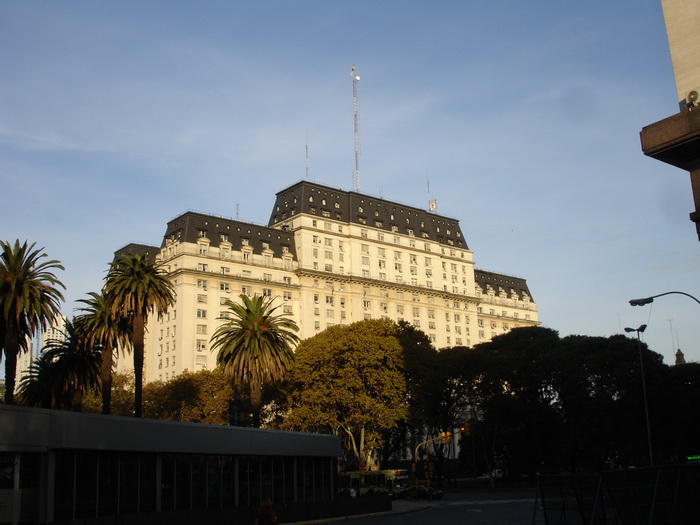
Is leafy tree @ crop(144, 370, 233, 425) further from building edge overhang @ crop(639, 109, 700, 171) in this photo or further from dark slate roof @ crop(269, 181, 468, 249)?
building edge overhang @ crop(639, 109, 700, 171)

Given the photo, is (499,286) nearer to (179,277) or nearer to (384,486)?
(179,277)

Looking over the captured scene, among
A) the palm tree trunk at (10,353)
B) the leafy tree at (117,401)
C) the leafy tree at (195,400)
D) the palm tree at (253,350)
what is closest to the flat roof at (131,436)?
the palm tree at (253,350)

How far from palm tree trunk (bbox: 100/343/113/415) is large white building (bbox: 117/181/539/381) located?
5338 centimetres

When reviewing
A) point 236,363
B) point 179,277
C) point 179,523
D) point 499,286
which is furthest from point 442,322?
point 179,523

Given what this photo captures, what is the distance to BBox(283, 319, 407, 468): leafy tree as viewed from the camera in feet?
241

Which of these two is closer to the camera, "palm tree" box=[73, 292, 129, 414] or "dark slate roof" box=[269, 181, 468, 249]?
"palm tree" box=[73, 292, 129, 414]

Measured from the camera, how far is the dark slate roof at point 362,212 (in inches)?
5133

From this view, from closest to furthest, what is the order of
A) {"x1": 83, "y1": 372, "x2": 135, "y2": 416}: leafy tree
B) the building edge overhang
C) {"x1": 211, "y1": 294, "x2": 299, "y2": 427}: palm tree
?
the building edge overhang
{"x1": 211, "y1": 294, "x2": 299, "y2": 427}: palm tree
{"x1": 83, "y1": 372, "x2": 135, "y2": 416}: leafy tree

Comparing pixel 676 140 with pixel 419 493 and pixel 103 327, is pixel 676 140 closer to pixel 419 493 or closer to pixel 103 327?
pixel 103 327

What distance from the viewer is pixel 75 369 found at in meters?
54.8

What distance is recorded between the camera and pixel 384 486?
78.0 metres

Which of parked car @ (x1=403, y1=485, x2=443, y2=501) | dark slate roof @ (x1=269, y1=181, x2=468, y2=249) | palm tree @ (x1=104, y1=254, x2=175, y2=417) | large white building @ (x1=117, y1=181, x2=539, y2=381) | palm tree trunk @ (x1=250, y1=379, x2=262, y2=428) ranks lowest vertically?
parked car @ (x1=403, y1=485, x2=443, y2=501)

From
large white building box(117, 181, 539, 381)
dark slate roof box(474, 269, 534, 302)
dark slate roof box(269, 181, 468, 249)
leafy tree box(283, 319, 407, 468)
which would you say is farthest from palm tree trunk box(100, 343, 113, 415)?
dark slate roof box(474, 269, 534, 302)

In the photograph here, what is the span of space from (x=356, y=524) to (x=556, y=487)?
22786 millimetres
